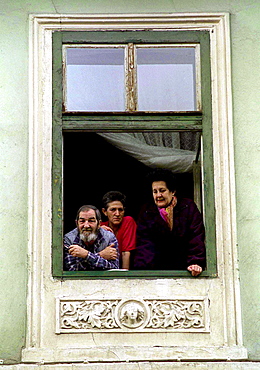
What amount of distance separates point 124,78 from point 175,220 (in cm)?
139

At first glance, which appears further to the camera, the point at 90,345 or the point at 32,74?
the point at 32,74

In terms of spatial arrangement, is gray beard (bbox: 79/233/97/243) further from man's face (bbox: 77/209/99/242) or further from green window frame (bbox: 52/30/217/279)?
green window frame (bbox: 52/30/217/279)

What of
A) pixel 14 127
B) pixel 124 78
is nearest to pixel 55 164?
pixel 14 127

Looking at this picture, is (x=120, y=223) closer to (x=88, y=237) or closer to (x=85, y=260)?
(x=88, y=237)

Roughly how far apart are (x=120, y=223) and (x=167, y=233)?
93 cm

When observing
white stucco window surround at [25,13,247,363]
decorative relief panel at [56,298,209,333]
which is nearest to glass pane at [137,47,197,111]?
white stucco window surround at [25,13,247,363]

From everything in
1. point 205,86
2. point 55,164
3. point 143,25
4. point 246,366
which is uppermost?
point 143,25

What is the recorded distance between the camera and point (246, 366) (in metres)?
8.12

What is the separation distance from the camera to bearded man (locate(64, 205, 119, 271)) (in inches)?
339

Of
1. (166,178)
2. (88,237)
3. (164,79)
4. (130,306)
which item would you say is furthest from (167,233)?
(164,79)

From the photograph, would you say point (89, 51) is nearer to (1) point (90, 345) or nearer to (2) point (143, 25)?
(2) point (143, 25)

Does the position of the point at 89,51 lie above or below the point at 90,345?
above

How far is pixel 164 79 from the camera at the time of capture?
9.12 meters

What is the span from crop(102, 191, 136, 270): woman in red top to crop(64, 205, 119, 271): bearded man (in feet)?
1.91
